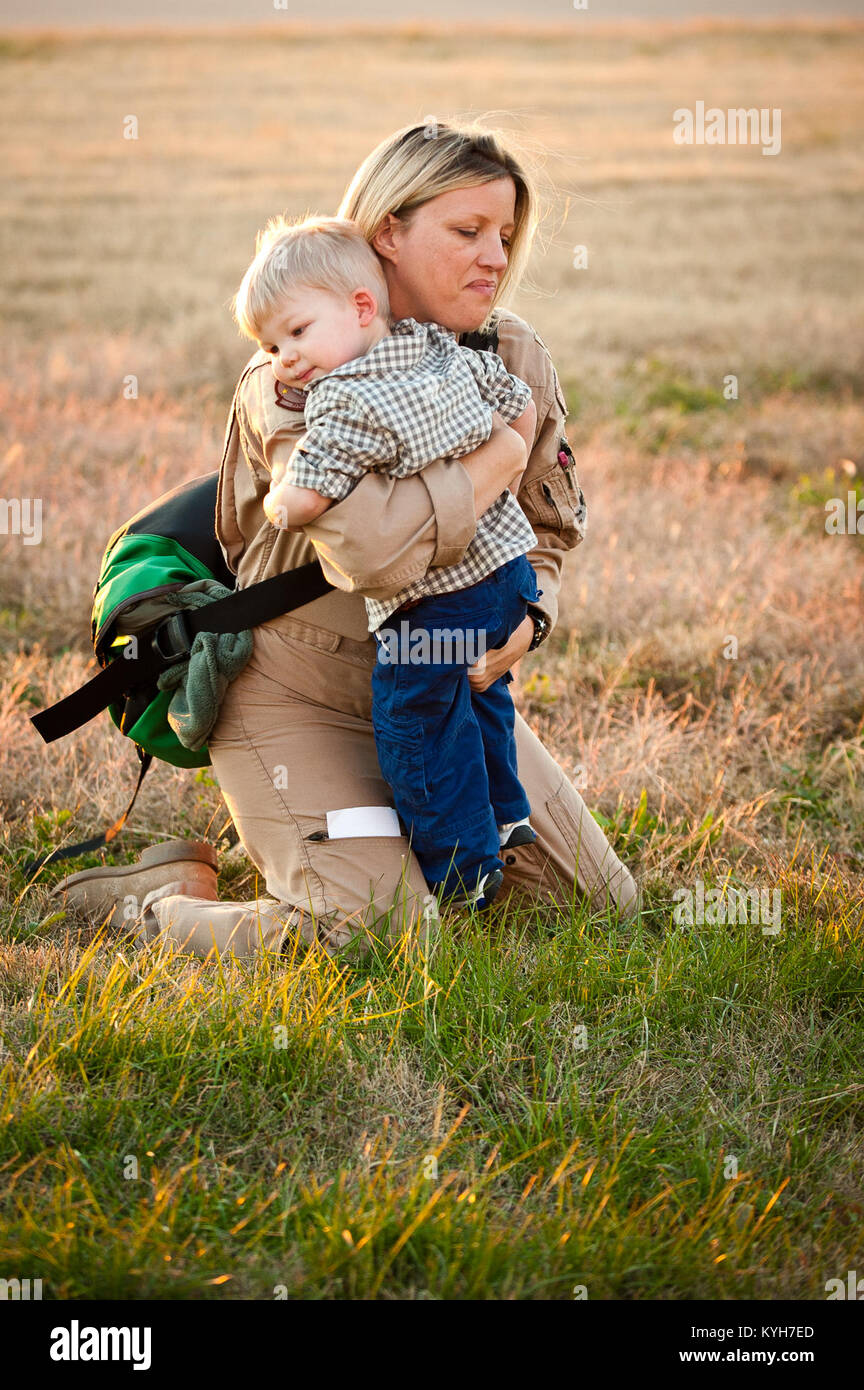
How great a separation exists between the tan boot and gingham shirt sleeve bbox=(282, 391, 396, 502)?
131cm

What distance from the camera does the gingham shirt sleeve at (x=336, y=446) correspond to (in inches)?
102

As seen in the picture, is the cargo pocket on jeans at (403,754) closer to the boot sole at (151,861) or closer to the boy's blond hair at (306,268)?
the boot sole at (151,861)

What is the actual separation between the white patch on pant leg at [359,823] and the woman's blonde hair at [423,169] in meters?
1.53

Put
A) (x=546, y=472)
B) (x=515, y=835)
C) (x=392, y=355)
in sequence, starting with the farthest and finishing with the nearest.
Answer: (x=546, y=472), (x=515, y=835), (x=392, y=355)

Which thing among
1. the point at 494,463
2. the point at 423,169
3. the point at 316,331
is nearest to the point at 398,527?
the point at 494,463

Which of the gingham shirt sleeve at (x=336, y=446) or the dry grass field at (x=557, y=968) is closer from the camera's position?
the dry grass field at (x=557, y=968)

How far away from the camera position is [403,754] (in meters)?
2.92

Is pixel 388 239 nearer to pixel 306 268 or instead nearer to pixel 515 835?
pixel 306 268

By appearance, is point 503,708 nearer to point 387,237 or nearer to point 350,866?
point 350,866

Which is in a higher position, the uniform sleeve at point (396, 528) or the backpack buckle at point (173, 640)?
the uniform sleeve at point (396, 528)

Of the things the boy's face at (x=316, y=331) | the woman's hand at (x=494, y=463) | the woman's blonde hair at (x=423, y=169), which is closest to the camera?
the boy's face at (x=316, y=331)

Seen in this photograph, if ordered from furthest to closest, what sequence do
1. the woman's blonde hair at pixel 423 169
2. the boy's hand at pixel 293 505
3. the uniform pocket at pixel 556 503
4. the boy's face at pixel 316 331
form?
the uniform pocket at pixel 556 503 → the woman's blonde hair at pixel 423 169 → the boy's face at pixel 316 331 → the boy's hand at pixel 293 505

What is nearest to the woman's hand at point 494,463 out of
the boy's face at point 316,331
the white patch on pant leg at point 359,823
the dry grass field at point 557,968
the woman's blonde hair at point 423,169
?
the boy's face at point 316,331

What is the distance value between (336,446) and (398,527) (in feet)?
0.75
